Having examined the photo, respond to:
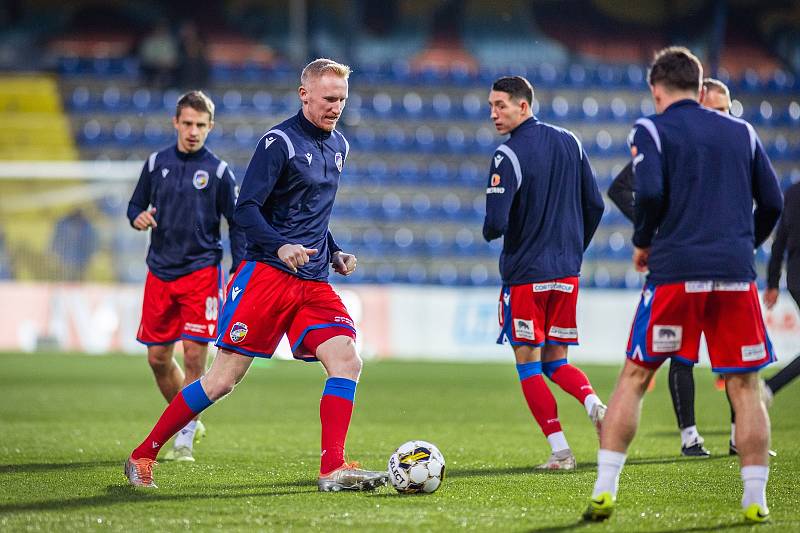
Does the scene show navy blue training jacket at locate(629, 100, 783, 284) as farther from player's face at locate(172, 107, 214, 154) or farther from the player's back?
player's face at locate(172, 107, 214, 154)

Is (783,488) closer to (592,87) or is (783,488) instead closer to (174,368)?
(174,368)

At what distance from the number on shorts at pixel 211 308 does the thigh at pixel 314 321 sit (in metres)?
1.74

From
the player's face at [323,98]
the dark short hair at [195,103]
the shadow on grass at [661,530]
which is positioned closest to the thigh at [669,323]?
the shadow on grass at [661,530]

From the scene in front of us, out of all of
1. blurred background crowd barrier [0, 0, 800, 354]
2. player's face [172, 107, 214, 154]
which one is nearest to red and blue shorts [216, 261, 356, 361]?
player's face [172, 107, 214, 154]

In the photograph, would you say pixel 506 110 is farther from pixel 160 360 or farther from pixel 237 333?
pixel 160 360

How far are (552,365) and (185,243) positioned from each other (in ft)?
8.42

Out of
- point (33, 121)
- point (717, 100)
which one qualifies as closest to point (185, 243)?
point (717, 100)

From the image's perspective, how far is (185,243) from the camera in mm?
7609

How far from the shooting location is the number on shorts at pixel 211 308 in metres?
7.59

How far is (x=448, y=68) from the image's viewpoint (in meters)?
23.0

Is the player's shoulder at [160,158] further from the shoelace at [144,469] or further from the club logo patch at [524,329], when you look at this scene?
the club logo patch at [524,329]

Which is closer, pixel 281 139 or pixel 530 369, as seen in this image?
pixel 281 139

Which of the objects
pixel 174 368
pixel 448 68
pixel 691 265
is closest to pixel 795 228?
pixel 691 265

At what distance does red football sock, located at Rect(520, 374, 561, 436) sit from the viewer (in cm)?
677
